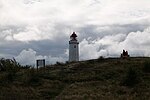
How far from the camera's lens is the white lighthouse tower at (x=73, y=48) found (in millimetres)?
45969

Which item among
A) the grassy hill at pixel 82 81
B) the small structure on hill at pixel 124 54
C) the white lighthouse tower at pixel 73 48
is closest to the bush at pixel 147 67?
the grassy hill at pixel 82 81

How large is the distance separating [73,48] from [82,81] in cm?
1289

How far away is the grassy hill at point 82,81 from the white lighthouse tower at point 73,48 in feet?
18.0

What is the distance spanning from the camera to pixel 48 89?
105 ft

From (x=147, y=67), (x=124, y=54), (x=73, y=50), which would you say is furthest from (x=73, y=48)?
(x=147, y=67)

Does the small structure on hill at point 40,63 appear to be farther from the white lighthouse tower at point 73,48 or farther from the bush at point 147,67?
the bush at point 147,67

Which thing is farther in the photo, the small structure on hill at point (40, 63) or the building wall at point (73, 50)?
the building wall at point (73, 50)

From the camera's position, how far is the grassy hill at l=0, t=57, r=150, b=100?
1153 inches

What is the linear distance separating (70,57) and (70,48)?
1.27 meters

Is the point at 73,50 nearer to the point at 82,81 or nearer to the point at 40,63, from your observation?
the point at 40,63

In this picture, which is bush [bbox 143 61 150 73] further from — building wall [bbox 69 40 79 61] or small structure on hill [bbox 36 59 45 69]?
building wall [bbox 69 40 79 61]

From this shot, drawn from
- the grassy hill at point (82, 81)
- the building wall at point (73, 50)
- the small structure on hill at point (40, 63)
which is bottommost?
the grassy hill at point (82, 81)

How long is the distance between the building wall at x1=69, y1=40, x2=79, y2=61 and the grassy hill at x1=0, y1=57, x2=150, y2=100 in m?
5.48

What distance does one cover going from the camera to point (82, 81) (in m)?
33.9
